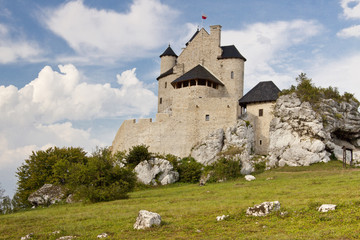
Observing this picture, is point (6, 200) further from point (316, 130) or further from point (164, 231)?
point (316, 130)

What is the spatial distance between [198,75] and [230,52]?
286 inches

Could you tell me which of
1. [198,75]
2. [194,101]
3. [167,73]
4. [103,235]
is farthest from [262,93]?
[103,235]

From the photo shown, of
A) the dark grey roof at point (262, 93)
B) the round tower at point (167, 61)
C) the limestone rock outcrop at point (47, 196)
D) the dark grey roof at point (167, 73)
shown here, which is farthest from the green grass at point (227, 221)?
the round tower at point (167, 61)

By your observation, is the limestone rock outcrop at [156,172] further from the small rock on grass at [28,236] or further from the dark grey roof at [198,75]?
the small rock on grass at [28,236]

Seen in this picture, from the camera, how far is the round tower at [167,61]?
6344 cm

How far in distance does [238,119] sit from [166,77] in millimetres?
16207

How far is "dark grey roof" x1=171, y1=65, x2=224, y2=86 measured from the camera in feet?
172

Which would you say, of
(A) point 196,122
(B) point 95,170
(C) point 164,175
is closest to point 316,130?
(A) point 196,122

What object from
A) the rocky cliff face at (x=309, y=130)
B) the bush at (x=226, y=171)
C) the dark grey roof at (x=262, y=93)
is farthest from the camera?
the dark grey roof at (x=262, y=93)

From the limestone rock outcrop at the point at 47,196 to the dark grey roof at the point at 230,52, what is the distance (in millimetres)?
29445

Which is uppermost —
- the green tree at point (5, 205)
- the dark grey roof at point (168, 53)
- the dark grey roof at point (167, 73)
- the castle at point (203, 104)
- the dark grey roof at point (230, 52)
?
the dark grey roof at point (168, 53)

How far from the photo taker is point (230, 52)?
56.6m

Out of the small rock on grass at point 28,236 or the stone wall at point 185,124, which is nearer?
the small rock on grass at point 28,236

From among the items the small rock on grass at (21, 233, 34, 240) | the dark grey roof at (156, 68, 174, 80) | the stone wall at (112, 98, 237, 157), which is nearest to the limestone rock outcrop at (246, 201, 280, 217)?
the small rock on grass at (21, 233, 34, 240)
